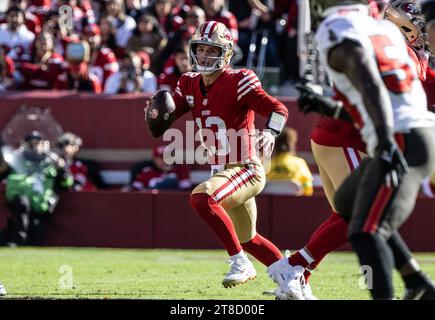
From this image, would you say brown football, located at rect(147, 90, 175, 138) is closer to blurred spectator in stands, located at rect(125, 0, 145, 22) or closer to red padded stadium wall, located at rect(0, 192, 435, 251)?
red padded stadium wall, located at rect(0, 192, 435, 251)

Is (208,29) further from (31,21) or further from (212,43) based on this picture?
(31,21)

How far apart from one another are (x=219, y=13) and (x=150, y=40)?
3.25ft

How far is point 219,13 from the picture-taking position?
1355 centimetres

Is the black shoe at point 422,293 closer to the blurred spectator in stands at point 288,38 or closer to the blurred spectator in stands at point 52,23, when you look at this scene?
the blurred spectator in stands at point 288,38

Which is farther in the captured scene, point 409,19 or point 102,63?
point 102,63

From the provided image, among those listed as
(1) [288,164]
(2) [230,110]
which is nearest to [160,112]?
(2) [230,110]

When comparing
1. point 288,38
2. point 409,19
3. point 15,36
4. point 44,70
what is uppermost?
point 409,19

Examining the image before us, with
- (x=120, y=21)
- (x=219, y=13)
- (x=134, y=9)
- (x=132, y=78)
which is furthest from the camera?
(x=134, y=9)

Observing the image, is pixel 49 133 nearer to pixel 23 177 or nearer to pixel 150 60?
pixel 23 177

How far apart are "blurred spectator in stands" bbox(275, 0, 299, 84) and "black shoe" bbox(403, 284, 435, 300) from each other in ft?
26.3

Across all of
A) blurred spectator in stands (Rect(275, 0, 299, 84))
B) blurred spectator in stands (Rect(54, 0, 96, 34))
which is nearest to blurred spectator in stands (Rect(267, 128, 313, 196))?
blurred spectator in stands (Rect(275, 0, 299, 84))

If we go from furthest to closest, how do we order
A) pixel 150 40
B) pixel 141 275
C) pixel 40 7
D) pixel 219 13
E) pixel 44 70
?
pixel 40 7, pixel 150 40, pixel 219 13, pixel 44 70, pixel 141 275

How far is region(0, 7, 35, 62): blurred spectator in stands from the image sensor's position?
13.8 metres

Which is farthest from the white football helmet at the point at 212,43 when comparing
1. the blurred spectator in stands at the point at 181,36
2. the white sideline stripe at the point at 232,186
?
the blurred spectator in stands at the point at 181,36
